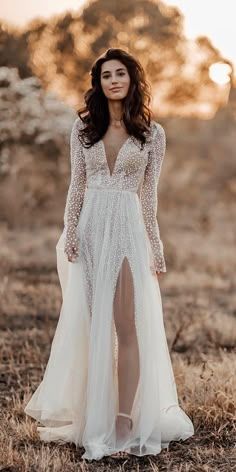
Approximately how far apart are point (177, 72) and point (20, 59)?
5.80 m

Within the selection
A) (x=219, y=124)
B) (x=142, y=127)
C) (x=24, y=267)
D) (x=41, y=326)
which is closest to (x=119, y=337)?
(x=142, y=127)

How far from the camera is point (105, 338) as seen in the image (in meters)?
3.74

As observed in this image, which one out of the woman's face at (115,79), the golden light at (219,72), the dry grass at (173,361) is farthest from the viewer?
the golden light at (219,72)

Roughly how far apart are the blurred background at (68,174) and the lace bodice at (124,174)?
51.4 inches

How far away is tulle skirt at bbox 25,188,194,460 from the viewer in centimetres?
374

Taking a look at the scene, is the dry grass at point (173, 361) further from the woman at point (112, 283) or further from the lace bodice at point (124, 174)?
the lace bodice at point (124, 174)

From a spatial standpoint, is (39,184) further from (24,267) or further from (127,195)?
(127,195)

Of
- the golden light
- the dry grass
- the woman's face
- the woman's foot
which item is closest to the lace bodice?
the woman's face

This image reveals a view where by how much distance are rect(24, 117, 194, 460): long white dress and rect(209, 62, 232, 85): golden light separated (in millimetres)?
16154

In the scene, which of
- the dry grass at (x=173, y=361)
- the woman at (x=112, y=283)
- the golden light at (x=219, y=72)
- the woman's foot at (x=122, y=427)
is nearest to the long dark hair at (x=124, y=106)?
the woman at (x=112, y=283)

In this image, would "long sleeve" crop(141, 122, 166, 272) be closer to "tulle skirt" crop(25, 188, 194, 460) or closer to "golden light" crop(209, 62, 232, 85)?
"tulle skirt" crop(25, 188, 194, 460)

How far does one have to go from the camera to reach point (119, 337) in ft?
12.5

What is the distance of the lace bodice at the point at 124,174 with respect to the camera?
378cm

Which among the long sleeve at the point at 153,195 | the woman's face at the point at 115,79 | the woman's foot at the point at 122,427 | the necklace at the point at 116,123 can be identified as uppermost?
the woman's face at the point at 115,79
